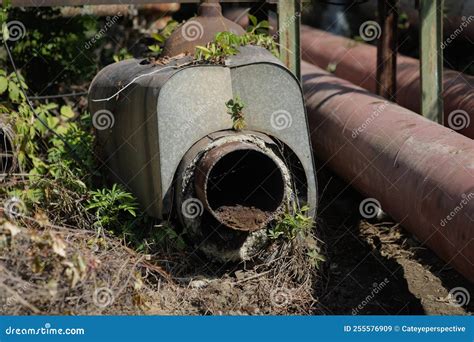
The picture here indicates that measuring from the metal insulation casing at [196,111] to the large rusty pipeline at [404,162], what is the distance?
0.46 metres

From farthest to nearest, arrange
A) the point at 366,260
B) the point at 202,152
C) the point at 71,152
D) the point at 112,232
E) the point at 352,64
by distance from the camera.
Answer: the point at 352,64 → the point at 71,152 → the point at 366,260 → the point at 112,232 → the point at 202,152

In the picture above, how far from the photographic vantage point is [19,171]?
5332 mm

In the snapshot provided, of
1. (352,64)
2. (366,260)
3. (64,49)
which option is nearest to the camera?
(366,260)

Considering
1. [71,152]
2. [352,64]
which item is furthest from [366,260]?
[352,64]

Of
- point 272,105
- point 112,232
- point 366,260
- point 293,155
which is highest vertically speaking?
point 272,105

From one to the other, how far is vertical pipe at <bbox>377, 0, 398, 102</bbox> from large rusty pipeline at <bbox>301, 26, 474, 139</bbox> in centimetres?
20

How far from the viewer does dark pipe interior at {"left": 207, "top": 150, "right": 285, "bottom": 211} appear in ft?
14.5

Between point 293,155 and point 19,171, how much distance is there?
6.32 ft

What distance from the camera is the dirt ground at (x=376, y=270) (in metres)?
4.43

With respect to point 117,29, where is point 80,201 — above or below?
below

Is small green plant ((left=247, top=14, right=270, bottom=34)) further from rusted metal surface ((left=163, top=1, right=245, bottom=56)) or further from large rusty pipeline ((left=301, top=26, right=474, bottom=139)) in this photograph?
large rusty pipeline ((left=301, top=26, right=474, bottom=139))

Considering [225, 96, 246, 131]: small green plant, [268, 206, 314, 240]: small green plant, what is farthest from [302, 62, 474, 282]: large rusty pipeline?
[225, 96, 246, 131]: small green plant

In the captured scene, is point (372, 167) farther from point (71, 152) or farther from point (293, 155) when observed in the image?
Result: point (71, 152)

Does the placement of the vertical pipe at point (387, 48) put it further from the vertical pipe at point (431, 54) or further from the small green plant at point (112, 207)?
the small green plant at point (112, 207)
